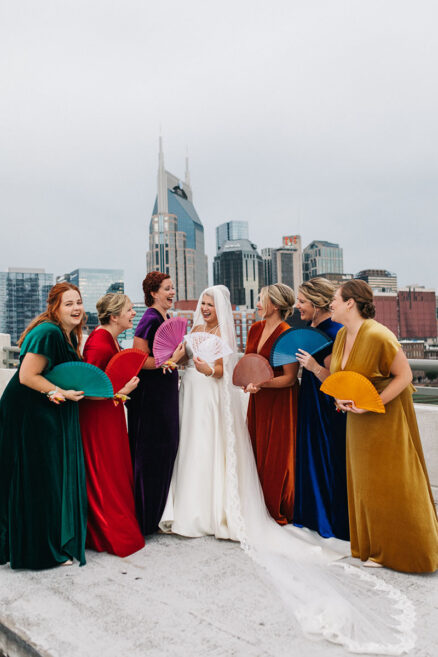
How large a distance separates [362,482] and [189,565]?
123cm

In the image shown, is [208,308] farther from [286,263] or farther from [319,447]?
[286,263]

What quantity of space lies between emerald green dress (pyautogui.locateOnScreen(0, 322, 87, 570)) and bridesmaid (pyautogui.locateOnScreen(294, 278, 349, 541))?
1.61 m

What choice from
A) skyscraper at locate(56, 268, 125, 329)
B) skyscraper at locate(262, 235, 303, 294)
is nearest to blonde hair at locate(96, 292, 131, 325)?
skyscraper at locate(56, 268, 125, 329)

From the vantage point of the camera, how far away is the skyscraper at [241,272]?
162 metres

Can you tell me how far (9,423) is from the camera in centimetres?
357

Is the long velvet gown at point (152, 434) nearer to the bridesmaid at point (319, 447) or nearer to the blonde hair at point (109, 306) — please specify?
the blonde hair at point (109, 306)

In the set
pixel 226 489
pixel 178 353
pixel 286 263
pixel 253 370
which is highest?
pixel 286 263

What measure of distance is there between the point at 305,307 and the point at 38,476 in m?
2.21

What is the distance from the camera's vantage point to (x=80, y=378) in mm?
3566

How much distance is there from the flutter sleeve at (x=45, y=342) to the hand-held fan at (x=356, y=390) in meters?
1.76

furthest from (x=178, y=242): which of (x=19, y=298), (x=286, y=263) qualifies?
(x=19, y=298)

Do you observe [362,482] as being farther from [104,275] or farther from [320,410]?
[104,275]

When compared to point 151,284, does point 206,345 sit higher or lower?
lower

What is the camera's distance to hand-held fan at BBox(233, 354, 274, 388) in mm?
3979
